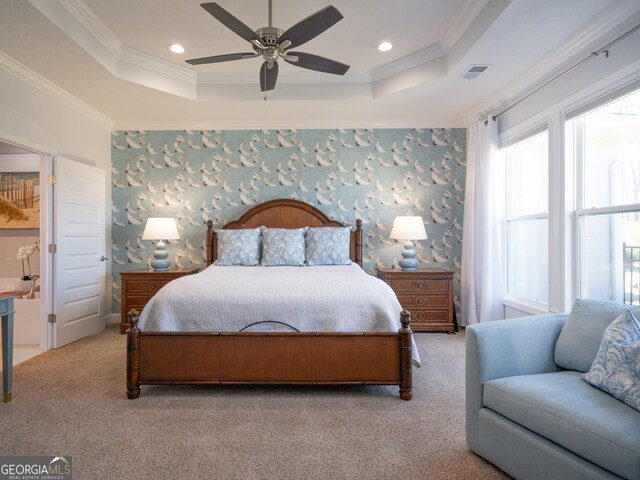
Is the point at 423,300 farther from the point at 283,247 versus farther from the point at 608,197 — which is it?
the point at 608,197

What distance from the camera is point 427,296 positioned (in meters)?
4.20

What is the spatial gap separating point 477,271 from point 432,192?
1.20 metres

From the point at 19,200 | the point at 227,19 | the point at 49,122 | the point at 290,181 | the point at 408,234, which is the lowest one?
the point at 408,234

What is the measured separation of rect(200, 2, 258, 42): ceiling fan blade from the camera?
2020 millimetres

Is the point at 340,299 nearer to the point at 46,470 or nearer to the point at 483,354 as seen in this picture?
the point at 483,354

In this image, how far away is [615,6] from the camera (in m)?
2.36

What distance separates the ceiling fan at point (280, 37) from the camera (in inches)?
80.5

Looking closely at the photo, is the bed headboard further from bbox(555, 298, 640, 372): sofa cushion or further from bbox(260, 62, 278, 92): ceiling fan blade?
bbox(555, 298, 640, 372): sofa cushion

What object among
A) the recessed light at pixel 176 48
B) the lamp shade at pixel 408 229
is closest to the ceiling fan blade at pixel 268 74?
the recessed light at pixel 176 48

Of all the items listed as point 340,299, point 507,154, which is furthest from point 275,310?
point 507,154

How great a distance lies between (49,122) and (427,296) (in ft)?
14.7

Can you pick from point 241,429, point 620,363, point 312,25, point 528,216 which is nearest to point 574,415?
point 620,363

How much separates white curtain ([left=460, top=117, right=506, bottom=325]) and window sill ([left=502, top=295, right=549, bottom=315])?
0.09m

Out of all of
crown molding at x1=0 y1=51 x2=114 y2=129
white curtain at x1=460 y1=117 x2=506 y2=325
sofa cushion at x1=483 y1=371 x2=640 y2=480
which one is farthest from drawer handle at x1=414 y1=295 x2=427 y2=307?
crown molding at x1=0 y1=51 x2=114 y2=129
